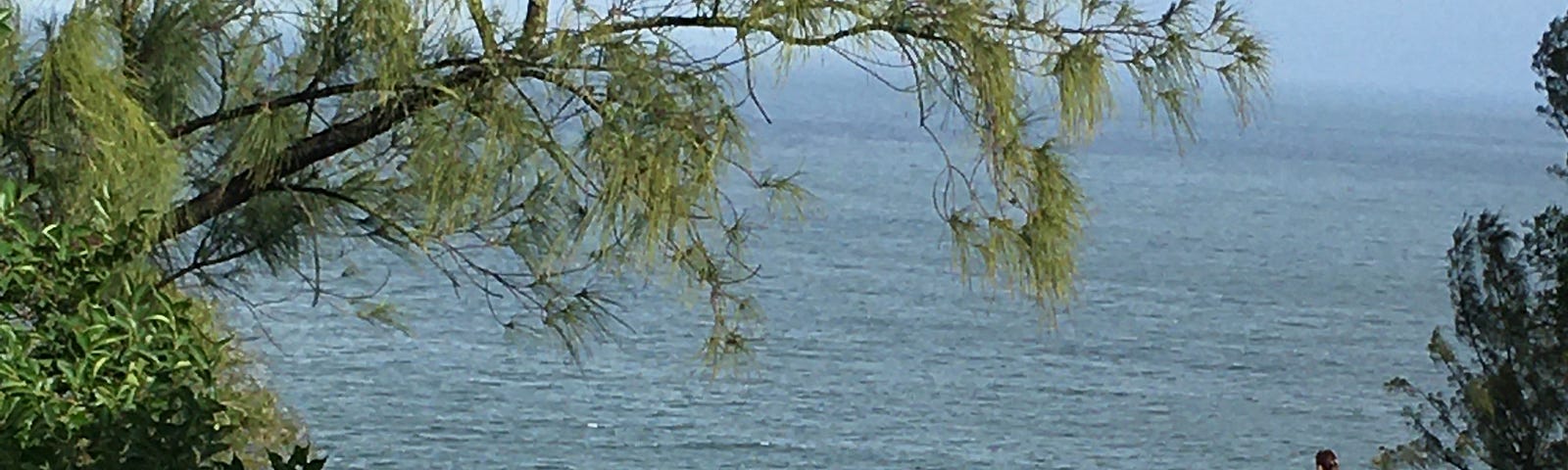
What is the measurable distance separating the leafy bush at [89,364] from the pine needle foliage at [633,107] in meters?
0.38

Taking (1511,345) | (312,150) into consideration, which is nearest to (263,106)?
(312,150)

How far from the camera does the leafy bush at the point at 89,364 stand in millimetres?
2008

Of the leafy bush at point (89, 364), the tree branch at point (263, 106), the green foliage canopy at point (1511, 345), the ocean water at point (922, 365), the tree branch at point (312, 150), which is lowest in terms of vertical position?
the ocean water at point (922, 365)

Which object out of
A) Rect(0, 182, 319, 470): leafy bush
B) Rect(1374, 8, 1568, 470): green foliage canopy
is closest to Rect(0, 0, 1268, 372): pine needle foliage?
Rect(0, 182, 319, 470): leafy bush

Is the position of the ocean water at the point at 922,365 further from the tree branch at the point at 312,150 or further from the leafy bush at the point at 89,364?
the leafy bush at the point at 89,364

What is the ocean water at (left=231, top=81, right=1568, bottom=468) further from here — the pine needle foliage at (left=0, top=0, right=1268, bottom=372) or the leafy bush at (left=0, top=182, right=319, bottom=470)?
the leafy bush at (left=0, top=182, right=319, bottom=470)

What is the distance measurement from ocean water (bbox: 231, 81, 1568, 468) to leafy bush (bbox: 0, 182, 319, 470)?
1348 cm

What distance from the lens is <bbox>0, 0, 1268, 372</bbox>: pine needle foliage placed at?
2.52m

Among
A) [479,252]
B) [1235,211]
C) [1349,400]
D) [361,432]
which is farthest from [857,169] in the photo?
[479,252]

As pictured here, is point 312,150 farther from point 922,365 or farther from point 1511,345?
point 922,365

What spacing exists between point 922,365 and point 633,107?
83.3 feet

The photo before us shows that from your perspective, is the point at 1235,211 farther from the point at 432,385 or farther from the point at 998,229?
the point at 998,229

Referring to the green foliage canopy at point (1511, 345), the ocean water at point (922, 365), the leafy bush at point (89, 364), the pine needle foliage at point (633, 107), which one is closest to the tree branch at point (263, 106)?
the pine needle foliage at point (633, 107)

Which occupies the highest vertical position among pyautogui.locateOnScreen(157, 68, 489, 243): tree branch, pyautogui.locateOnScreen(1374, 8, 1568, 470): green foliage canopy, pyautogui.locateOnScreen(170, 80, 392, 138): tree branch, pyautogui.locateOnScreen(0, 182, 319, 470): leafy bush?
pyautogui.locateOnScreen(170, 80, 392, 138): tree branch
